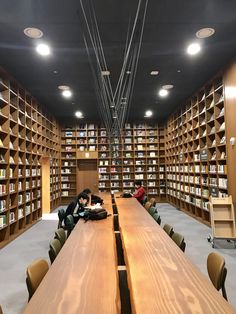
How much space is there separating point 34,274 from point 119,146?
4.56m

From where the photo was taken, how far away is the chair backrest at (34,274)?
1.71m

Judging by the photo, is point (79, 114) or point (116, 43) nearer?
point (116, 43)

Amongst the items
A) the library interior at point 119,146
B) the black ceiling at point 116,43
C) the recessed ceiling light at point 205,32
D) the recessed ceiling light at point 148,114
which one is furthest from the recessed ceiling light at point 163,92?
the recessed ceiling light at point 205,32

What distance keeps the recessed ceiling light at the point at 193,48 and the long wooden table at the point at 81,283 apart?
3504 mm

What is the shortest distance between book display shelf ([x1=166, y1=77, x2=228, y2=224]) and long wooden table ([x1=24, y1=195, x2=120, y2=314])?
4.03 meters

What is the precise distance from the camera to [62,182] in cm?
Result: 1041

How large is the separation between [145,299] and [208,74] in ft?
17.6

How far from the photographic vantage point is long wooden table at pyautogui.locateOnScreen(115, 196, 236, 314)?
1167 millimetres

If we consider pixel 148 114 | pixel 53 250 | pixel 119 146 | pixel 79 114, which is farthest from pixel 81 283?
pixel 148 114

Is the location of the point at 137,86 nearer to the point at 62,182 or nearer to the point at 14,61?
the point at 14,61

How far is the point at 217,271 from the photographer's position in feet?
6.07

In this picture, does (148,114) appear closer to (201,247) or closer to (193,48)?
(193,48)

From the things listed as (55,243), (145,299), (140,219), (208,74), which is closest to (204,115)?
(208,74)

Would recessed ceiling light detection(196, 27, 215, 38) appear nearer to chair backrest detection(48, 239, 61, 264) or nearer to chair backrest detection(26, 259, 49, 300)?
chair backrest detection(48, 239, 61, 264)
